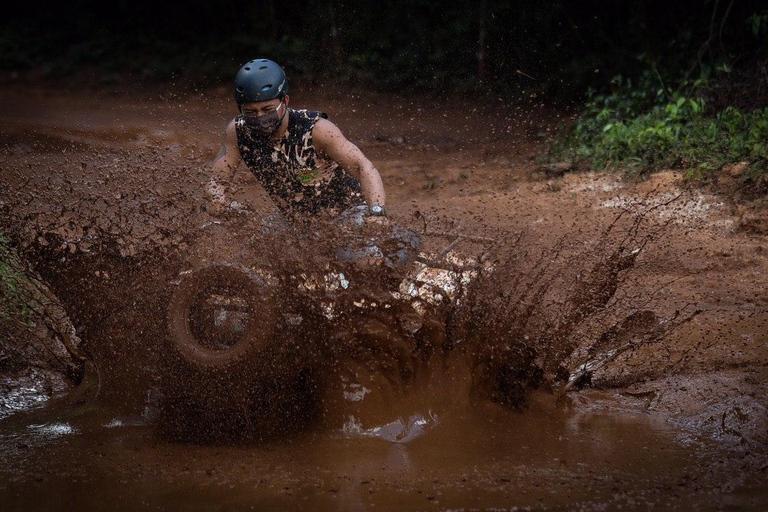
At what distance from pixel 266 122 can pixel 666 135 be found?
5.30 meters

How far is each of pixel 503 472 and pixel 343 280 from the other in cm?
122

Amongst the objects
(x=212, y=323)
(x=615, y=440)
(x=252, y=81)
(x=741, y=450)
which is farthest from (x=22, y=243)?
(x=741, y=450)

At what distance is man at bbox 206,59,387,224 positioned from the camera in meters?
4.14

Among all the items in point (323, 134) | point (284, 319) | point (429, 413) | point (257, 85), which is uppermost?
point (257, 85)

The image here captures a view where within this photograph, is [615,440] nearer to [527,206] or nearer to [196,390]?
[196,390]

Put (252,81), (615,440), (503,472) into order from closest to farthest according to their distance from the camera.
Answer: (503,472)
(615,440)
(252,81)

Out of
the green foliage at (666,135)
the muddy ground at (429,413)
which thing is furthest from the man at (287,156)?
the green foliage at (666,135)

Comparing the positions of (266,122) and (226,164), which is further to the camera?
(226,164)

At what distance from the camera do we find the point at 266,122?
13.7 feet

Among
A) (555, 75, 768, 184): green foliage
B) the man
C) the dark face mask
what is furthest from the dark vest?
(555, 75, 768, 184): green foliage

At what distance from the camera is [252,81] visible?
409 centimetres

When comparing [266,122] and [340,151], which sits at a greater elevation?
[266,122]

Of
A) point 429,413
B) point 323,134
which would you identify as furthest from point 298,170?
point 429,413

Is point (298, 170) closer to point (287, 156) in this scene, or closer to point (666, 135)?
point (287, 156)
